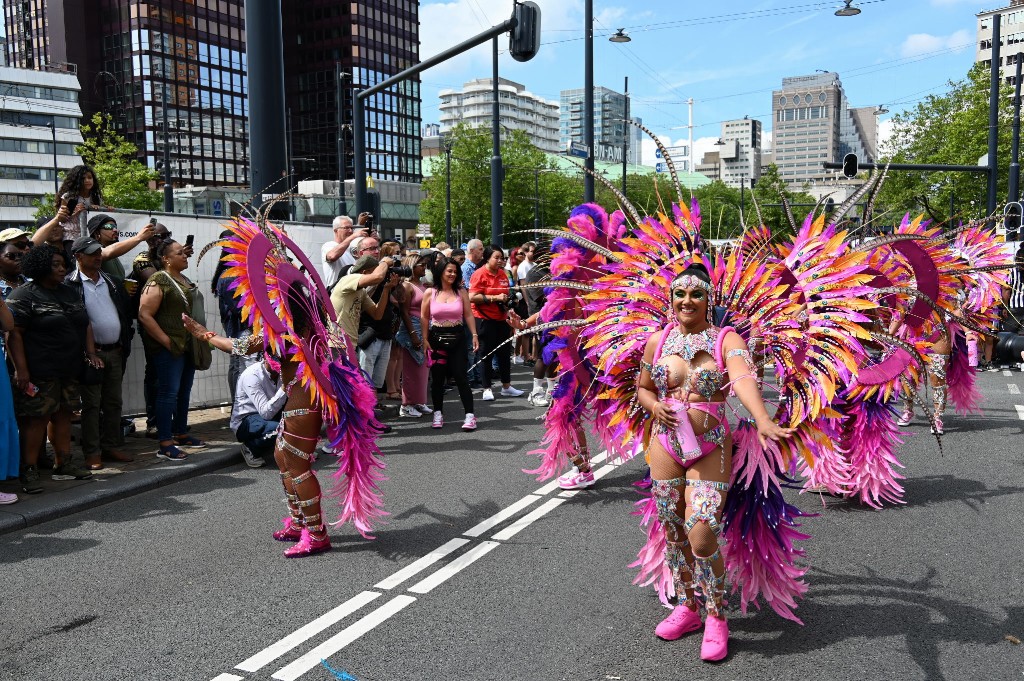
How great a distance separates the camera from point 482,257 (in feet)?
41.2

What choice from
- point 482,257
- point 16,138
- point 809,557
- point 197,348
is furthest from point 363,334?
point 16,138

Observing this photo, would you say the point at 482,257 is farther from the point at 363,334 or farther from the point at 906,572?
the point at 906,572

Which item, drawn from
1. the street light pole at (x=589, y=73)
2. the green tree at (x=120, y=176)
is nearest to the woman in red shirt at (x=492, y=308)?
the street light pole at (x=589, y=73)

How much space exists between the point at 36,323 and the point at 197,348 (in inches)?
65.0

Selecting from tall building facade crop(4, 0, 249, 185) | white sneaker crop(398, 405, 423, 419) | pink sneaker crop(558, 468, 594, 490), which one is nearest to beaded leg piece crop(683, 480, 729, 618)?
pink sneaker crop(558, 468, 594, 490)

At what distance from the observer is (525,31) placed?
473 inches

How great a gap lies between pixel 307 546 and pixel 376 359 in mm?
4771

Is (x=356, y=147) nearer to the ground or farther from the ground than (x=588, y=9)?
nearer to the ground

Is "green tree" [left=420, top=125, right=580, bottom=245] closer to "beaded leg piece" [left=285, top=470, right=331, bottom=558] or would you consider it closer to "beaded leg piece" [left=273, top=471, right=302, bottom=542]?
"beaded leg piece" [left=273, top=471, right=302, bottom=542]

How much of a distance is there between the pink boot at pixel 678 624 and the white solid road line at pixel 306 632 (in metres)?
1.52

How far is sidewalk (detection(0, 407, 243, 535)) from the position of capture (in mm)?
6109

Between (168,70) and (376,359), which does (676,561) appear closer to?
(376,359)

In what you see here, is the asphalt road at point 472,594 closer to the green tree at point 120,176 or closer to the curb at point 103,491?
the curb at point 103,491

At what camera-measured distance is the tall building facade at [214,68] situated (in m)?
80.9
